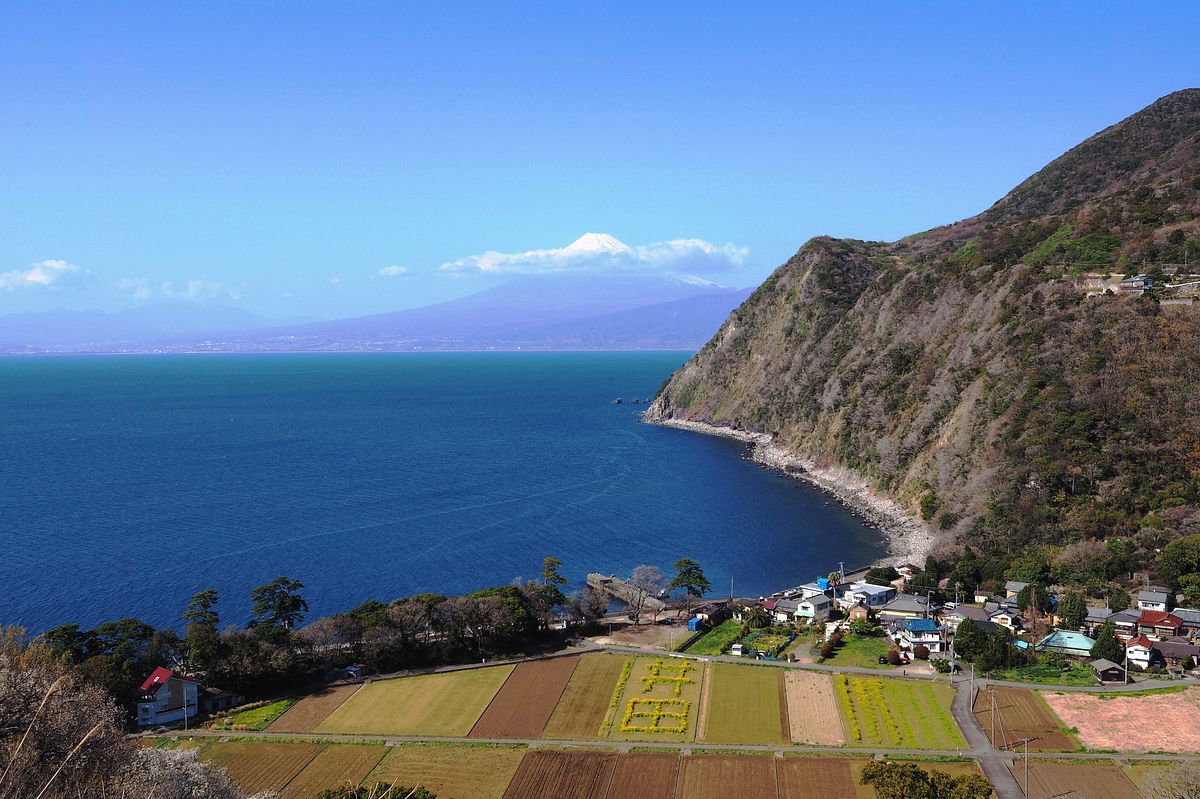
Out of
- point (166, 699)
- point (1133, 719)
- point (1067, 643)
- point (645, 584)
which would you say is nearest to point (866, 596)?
point (1067, 643)

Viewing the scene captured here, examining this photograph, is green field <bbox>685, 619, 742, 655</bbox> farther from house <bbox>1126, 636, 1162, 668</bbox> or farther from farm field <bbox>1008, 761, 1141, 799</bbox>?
house <bbox>1126, 636, 1162, 668</bbox>

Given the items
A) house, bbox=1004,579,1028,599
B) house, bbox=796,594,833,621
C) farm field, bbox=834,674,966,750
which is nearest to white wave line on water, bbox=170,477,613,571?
house, bbox=796,594,833,621

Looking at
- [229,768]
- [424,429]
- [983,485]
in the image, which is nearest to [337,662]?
[229,768]

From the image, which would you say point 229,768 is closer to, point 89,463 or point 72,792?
point 72,792

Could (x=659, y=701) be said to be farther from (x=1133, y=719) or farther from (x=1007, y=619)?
(x=1007, y=619)

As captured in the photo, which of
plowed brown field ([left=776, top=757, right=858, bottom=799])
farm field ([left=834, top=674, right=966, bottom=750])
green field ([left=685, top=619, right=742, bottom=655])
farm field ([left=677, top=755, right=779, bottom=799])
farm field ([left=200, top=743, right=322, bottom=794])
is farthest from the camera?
green field ([left=685, top=619, right=742, bottom=655])

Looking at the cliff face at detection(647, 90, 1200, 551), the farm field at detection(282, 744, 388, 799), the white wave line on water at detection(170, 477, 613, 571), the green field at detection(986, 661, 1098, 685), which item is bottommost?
the green field at detection(986, 661, 1098, 685)

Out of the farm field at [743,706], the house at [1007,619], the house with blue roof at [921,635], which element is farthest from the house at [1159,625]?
the farm field at [743,706]
